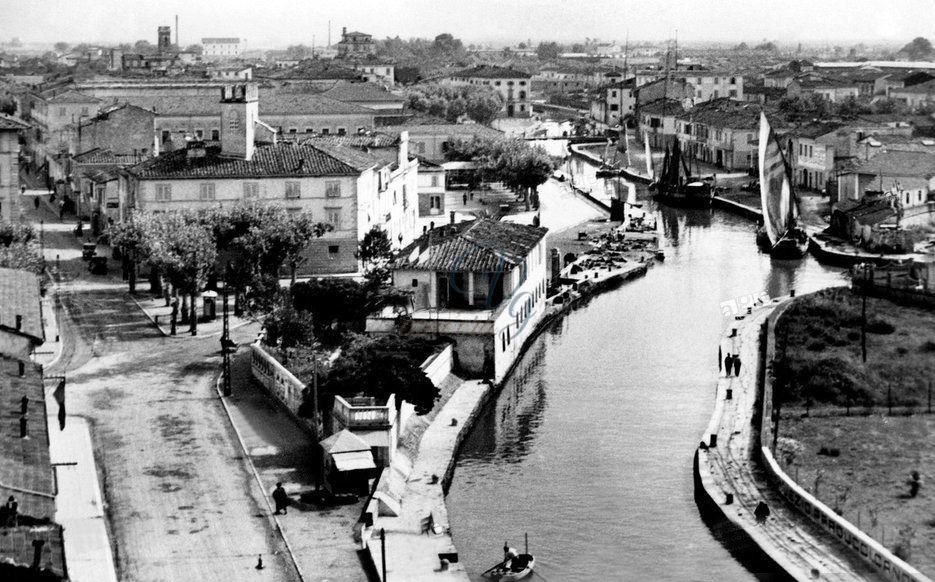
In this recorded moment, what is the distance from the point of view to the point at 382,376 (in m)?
28.0

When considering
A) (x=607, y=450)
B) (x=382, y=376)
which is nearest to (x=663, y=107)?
(x=607, y=450)

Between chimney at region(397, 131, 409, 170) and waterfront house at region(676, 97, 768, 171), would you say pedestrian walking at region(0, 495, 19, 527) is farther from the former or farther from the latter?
waterfront house at region(676, 97, 768, 171)

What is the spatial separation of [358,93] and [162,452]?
5938 centimetres

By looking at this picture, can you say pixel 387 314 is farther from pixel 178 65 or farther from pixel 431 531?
pixel 178 65

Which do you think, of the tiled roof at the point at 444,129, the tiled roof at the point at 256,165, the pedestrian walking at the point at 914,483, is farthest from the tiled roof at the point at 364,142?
the pedestrian walking at the point at 914,483

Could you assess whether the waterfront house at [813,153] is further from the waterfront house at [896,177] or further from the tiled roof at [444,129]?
the tiled roof at [444,129]

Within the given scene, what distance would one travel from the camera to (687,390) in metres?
34.1

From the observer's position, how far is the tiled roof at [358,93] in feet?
271

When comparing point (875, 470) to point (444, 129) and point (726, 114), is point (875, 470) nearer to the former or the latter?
point (444, 129)

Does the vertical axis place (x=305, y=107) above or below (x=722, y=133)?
above

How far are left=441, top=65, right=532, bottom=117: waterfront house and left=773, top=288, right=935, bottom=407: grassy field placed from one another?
8002 centimetres

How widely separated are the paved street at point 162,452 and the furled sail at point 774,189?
24.4 metres

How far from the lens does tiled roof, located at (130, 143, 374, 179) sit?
4394cm

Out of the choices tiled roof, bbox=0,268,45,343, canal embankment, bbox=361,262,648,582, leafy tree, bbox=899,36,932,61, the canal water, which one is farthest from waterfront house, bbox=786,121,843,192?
leafy tree, bbox=899,36,932,61
